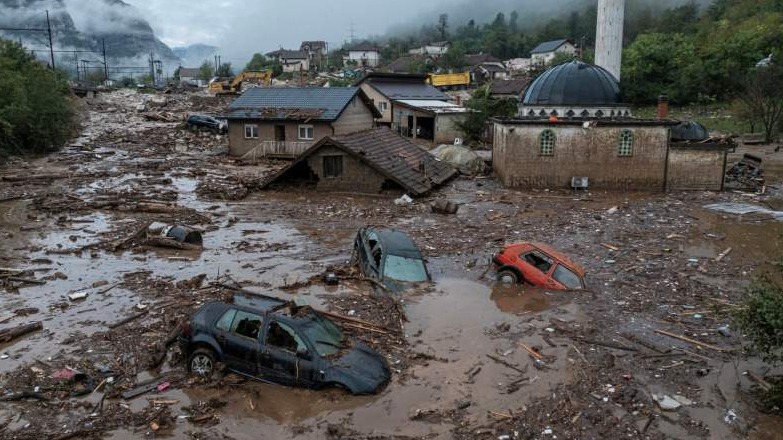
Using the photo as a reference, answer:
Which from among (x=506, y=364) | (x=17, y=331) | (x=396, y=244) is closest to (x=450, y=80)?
(x=396, y=244)

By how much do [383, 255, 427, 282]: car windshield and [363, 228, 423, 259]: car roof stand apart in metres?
0.15

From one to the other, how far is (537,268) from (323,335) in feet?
20.8

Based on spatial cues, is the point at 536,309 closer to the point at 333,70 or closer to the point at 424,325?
the point at 424,325

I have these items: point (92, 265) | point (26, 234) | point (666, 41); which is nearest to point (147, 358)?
point (92, 265)

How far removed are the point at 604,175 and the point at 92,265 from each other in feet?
67.3

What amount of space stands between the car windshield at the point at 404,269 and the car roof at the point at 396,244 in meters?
0.15

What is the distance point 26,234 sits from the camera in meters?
18.7

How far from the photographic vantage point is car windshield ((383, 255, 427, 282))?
13.7 metres

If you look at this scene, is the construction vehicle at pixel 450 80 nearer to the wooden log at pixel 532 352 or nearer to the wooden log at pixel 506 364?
the wooden log at pixel 532 352

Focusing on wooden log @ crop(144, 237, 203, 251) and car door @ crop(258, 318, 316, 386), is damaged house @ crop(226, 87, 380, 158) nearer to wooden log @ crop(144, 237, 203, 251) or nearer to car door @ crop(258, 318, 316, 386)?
wooden log @ crop(144, 237, 203, 251)

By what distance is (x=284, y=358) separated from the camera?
29.5 ft

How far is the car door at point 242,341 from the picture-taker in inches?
360

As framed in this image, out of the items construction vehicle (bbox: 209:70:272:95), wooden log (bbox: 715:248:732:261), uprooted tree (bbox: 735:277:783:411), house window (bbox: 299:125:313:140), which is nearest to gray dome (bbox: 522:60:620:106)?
house window (bbox: 299:125:313:140)

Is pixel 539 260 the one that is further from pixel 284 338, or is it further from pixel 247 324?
pixel 247 324
